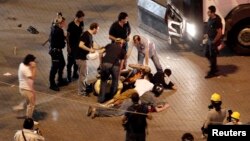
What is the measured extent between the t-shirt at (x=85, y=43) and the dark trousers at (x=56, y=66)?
18.2 inches

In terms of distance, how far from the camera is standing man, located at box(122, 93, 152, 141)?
12562 mm

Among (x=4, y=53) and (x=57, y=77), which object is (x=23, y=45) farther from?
(x=57, y=77)

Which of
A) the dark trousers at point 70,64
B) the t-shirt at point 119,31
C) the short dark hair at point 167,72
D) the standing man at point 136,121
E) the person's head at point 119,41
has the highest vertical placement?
the t-shirt at point 119,31

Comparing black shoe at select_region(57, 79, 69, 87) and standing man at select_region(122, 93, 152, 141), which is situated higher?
black shoe at select_region(57, 79, 69, 87)

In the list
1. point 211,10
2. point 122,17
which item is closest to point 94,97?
point 122,17

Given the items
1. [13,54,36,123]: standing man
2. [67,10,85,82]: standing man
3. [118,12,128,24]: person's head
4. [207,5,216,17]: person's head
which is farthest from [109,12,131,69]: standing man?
[13,54,36,123]: standing man

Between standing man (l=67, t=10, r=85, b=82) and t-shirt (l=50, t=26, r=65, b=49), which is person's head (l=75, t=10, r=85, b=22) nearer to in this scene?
standing man (l=67, t=10, r=85, b=82)

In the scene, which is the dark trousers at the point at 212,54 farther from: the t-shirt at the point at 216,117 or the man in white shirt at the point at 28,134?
the man in white shirt at the point at 28,134

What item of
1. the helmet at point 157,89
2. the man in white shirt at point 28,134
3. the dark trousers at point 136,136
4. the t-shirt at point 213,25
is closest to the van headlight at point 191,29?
the t-shirt at point 213,25

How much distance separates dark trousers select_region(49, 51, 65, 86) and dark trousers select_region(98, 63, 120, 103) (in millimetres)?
1087

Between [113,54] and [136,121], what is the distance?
2.94 meters

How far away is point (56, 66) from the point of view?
15.9 meters

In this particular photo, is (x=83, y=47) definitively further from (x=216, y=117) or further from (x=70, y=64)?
(x=216, y=117)

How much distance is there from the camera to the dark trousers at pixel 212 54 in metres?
16.6
